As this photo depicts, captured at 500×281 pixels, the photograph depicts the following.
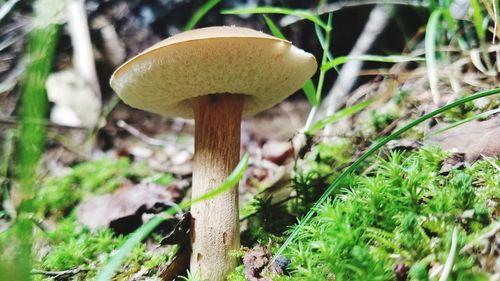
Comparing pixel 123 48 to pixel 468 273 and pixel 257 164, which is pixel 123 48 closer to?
pixel 257 164

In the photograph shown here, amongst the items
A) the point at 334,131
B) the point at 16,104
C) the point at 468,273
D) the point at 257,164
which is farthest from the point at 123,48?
the point at 468,273

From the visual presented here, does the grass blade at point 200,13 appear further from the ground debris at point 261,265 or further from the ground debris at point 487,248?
the ground debris at point 487,248

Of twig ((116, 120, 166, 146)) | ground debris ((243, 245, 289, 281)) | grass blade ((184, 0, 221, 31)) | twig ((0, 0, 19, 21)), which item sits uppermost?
twig ((0, 0, 19, 21))

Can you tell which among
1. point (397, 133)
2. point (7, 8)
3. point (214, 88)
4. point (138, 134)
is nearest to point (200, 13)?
point (214, 88)

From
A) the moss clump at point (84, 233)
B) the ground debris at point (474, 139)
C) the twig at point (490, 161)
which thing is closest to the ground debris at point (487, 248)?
the twig at point (490, 161)

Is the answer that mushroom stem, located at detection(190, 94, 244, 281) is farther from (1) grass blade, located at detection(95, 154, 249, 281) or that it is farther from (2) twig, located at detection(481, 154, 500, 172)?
(2) twig, located at detection(481, 154, 500, 172)

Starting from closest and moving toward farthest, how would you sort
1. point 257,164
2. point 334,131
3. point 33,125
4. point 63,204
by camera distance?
point 33,125
point 63,204
point 334,131
point 257,164

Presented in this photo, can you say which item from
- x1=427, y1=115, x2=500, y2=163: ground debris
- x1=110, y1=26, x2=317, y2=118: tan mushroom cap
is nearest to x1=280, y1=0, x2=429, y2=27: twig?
x1=427, y1=115, x2=500, y2=163: ground debris
